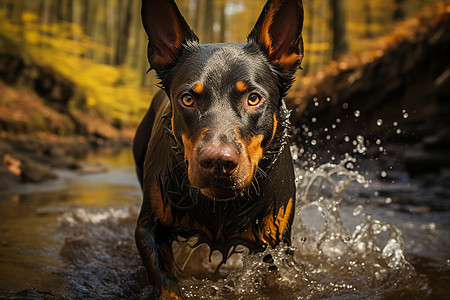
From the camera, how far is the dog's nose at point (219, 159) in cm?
202

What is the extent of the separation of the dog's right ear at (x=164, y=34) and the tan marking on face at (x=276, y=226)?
3.79 ft

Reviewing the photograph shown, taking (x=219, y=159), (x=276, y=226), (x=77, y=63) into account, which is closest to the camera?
(x=219, y=159)

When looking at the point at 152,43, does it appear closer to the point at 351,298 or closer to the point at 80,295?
the point at 80,295

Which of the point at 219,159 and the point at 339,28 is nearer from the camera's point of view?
the point at 219,159

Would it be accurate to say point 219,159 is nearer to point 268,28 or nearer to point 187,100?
point 187,100

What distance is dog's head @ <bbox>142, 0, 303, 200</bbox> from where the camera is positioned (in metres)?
2.15

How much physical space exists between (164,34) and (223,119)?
2.66 ft

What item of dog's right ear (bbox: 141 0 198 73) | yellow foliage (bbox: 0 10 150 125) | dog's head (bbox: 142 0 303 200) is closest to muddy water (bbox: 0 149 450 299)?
dog's head (bbox: 142 0 303 200)

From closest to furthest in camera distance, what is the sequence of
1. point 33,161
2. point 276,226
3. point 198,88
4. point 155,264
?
point 198,88 → point 155,264 → point 276,226 → point 33,161

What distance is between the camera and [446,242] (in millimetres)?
4387

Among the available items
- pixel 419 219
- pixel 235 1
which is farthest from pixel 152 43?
pixel 235 1

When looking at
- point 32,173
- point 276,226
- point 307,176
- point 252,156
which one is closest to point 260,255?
point 276,226

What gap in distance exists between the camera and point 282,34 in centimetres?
270

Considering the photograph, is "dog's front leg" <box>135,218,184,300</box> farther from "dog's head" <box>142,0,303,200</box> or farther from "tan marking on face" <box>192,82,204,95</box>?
"tan marking on face" <box>192,82,204,95</box>
